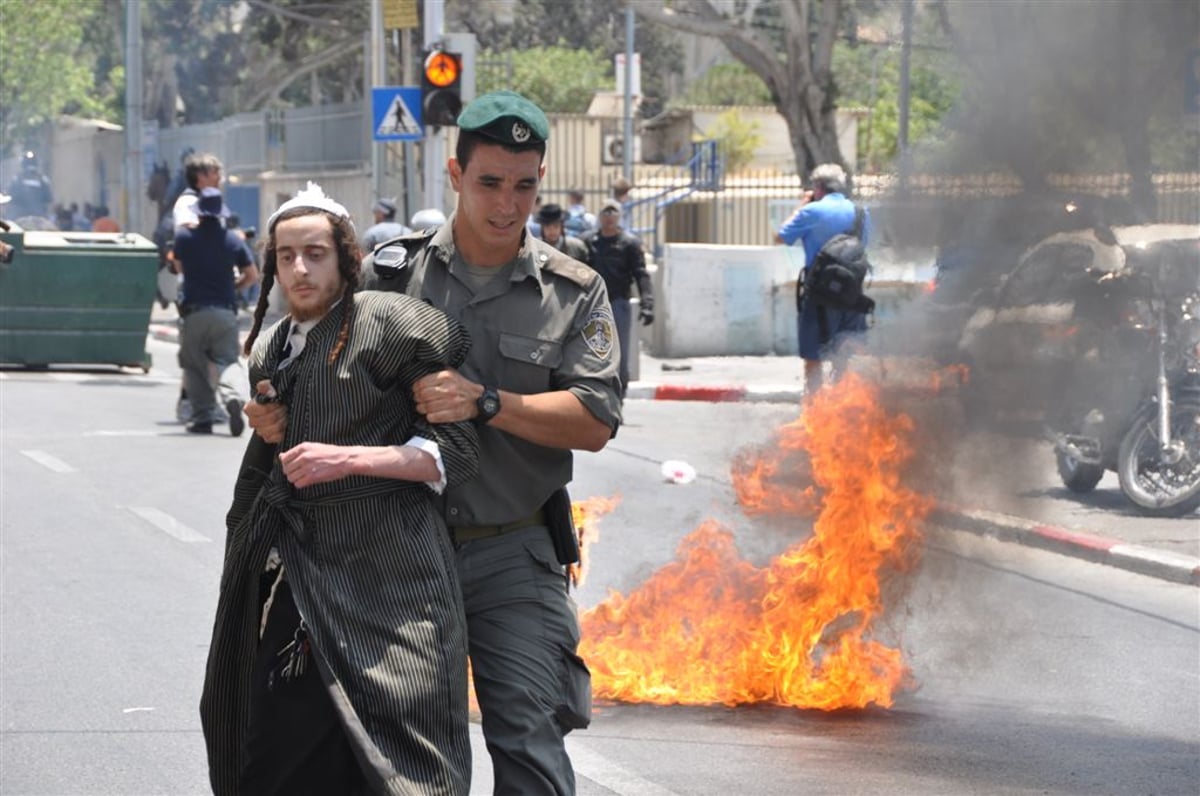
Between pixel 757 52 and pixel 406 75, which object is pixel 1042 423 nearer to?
pixel 406 75

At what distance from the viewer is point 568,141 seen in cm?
3531

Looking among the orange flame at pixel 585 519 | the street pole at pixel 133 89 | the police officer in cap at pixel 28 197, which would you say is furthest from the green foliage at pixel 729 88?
the orange flame at pixel 585 519

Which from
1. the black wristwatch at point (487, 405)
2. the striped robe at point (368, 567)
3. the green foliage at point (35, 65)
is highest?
the green foliage at point (35, 65)

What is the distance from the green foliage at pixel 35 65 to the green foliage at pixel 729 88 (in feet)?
64.4

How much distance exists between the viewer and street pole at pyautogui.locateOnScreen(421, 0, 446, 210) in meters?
17.8

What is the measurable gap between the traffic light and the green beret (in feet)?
43.0

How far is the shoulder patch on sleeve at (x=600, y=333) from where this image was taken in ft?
12.1

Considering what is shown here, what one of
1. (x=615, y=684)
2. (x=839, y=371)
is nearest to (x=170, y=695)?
(x=615, y=684)

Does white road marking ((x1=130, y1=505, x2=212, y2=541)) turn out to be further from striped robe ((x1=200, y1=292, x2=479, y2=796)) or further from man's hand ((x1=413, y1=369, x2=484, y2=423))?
man's hand ((x1=413, y1=369, x2=484, y2=423))

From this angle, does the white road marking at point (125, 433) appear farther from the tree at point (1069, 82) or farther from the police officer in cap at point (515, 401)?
the police officer in cap at point (515, 401)

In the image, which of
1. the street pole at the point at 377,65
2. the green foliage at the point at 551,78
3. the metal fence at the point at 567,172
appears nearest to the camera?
the street pole at the point at 377,65

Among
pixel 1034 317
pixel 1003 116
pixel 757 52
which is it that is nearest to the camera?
pixel 1003 116

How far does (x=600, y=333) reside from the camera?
3715 mm

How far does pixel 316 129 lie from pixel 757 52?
7712mm
